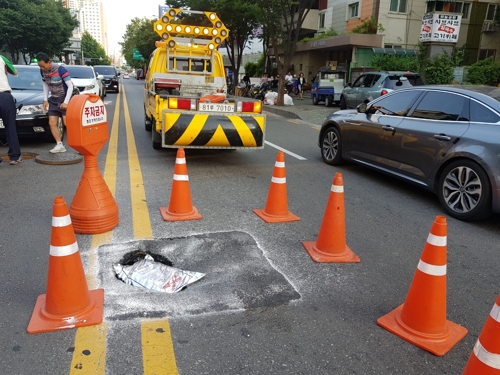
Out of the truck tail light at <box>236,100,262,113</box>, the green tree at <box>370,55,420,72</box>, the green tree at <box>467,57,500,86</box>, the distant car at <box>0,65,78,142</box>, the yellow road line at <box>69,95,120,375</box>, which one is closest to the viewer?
the yellow road line at <box>69,95,120,375</box>

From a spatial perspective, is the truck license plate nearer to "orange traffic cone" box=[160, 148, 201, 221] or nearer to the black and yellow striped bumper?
the black and yellow striped bumper

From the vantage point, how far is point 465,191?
5.14m

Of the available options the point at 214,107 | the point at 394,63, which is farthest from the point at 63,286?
the point at 394,63

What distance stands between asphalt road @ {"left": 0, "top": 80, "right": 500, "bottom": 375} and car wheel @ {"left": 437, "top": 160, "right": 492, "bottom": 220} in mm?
178

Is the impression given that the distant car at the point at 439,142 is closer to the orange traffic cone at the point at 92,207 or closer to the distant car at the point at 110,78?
the orange traffic cone at the point at 92,207

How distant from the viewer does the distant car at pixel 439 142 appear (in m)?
4.91

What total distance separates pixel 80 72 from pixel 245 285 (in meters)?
14.5

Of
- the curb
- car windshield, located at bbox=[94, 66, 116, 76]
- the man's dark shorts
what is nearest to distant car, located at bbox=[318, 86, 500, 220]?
the man's dark shorts

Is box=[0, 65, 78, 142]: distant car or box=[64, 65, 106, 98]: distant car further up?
box=[64, 65, 106, 98]: distant car

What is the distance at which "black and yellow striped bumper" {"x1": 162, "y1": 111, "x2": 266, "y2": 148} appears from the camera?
6719 mm

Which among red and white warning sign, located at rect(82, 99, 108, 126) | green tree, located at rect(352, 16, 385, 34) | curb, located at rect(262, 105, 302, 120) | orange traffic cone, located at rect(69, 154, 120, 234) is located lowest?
curb, located at rect(262, 105, 302, 120)

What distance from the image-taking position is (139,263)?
357cm

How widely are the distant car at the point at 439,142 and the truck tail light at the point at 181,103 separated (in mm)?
2663

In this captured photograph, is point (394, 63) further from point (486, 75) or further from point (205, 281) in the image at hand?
point (205, 281)
